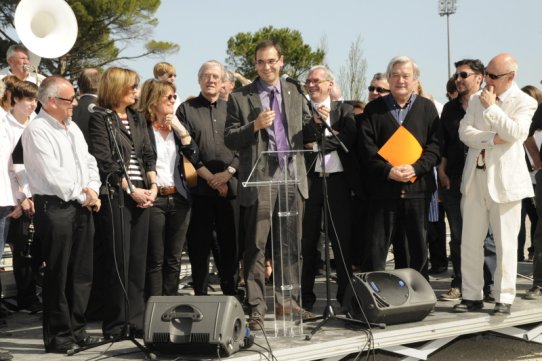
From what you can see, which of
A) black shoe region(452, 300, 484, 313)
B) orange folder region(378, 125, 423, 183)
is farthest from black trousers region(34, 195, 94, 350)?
black shoe region(452, 300, 484, 313)

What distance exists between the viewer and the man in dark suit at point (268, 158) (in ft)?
17.4

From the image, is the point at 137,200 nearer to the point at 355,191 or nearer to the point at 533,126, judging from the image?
the point at 355,191

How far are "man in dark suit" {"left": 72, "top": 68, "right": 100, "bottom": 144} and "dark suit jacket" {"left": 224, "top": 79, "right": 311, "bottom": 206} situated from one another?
1.31 meters

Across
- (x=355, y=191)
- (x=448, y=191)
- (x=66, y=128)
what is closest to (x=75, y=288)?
(x=66, y=128)

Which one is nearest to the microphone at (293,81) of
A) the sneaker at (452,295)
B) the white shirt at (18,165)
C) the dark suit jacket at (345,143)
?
the dark suit jacket at (345,143)

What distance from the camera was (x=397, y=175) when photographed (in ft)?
19.4

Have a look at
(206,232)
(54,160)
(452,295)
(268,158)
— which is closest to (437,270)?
(452,295)

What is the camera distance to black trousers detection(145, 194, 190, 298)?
5711mm

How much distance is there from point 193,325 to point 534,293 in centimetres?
327

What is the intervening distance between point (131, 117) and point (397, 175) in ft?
7.01

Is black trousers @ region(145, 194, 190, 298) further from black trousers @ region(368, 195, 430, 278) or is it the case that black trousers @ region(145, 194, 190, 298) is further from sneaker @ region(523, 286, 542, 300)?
sneaker @ region(523, 286, 542, 300)

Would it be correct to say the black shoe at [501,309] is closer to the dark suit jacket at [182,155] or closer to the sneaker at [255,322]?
the sneaker at [255,322]

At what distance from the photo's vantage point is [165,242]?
6.04 meters

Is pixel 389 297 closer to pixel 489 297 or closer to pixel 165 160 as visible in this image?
pixel 489 297
